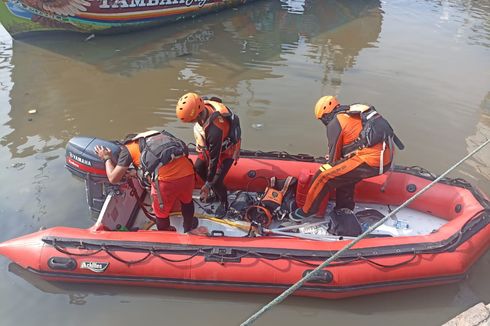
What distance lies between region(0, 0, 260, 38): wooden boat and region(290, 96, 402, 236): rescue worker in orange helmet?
6986mm

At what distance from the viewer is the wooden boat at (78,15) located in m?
8.96

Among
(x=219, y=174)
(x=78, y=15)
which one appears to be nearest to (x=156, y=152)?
(x=219, y=174)

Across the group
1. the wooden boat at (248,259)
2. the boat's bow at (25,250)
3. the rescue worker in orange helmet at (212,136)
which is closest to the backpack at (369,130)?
the wooden boat at (248,259)

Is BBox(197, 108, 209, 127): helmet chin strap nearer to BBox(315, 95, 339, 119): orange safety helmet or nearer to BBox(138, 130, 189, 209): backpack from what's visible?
BBox(138, 130, 189, 209): backpack

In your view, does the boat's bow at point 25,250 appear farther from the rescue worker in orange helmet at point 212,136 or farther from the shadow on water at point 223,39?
the shadow on water at point 223,39

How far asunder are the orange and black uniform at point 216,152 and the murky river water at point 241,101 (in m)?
1.05

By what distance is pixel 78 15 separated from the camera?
29.8 feet

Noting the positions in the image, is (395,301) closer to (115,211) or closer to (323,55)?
(115,211)

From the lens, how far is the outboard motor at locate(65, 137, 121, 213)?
405 centimetres

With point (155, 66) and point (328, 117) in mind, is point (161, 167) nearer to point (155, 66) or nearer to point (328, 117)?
point (328, 117)

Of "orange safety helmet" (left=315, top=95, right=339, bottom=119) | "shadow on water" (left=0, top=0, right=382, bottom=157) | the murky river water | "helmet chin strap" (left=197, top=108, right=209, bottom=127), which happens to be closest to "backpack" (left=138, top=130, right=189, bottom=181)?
"helmet chin strap" (left=197, top=108, right=209, bottom=127)

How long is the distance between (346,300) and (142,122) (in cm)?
393

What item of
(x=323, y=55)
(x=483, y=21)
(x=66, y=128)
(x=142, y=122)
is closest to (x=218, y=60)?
(x=323, y=55)

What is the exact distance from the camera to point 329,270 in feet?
11.7
